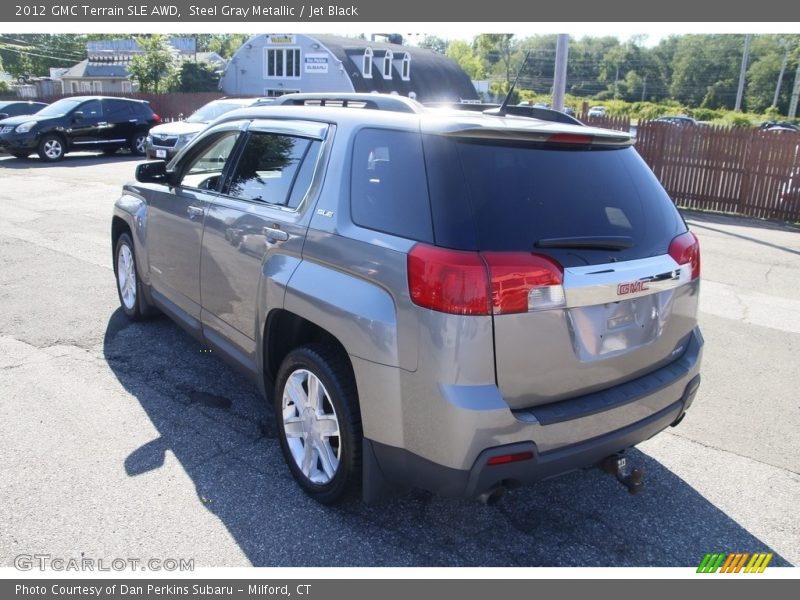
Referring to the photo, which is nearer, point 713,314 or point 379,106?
point 379,106

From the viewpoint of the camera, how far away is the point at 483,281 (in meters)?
2.47

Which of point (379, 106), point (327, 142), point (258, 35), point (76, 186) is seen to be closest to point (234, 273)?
point (327, 142)

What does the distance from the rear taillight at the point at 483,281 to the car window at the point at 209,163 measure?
2148 millimetres

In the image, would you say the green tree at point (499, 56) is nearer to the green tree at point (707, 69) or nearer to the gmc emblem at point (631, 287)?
the green tree at point (707, 69)

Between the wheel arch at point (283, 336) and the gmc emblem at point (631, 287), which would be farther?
the wheel arch at point (283, 336)

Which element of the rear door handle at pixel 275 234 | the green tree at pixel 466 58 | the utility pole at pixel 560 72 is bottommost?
the rear door handle at pixel 275 234

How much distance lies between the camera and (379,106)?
3389 millimetres

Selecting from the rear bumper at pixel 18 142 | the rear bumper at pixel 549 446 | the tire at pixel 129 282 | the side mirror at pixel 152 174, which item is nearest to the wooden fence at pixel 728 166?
the rear bumper at pixel 549 446

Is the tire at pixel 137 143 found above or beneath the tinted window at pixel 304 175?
beneath

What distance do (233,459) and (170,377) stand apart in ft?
4.33

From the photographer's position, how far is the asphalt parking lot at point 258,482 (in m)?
2.96

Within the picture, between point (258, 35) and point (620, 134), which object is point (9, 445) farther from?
point (258, 35)

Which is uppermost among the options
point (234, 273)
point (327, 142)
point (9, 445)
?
point (327, 142)

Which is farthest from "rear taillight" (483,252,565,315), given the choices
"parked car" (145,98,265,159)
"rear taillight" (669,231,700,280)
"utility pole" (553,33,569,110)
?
"parked car" (145,98,265,159)
